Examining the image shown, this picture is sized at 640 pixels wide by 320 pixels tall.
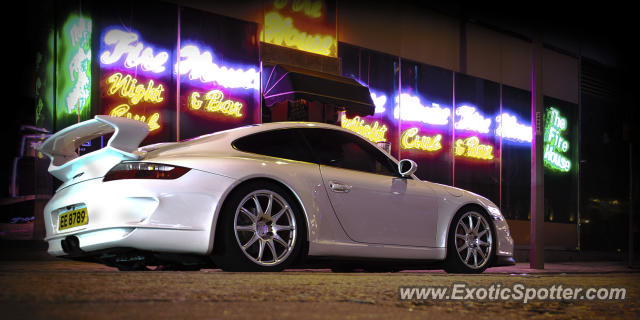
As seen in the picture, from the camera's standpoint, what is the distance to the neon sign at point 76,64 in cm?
1141

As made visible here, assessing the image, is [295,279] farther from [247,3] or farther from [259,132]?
[247,3]

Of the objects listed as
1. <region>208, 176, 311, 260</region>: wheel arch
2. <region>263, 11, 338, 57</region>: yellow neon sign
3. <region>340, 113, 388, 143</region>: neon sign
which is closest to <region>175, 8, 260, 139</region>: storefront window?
<region>263, 11, 338, 57</region>: yellow neon sign

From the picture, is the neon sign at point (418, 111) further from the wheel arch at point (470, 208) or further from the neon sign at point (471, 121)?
the wheel arch at point (470, 208)

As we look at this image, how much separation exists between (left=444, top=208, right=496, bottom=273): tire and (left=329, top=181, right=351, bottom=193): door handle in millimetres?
1406

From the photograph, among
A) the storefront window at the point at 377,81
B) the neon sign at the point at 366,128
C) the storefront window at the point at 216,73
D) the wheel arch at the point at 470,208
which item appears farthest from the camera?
the storefront window at the point at 377,81

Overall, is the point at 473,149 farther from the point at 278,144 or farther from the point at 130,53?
the point at 278,144

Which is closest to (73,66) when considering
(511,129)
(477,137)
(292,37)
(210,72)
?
(210,72)

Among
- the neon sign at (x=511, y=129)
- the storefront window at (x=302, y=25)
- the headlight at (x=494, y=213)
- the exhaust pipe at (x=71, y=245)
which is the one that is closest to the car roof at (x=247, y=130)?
the exhaust pipe at (x=71, y=245)

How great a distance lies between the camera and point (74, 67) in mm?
11461

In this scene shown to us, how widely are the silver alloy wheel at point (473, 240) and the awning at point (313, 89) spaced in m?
6.28

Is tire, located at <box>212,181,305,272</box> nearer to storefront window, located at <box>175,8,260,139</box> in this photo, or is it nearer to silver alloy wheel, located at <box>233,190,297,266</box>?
silver alloy wheel, located at <box>233,190,297,266</box>

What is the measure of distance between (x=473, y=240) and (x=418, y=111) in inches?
412

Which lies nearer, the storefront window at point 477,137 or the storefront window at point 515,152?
the storefront window at point 477,137

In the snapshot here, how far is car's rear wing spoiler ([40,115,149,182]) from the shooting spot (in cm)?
508
